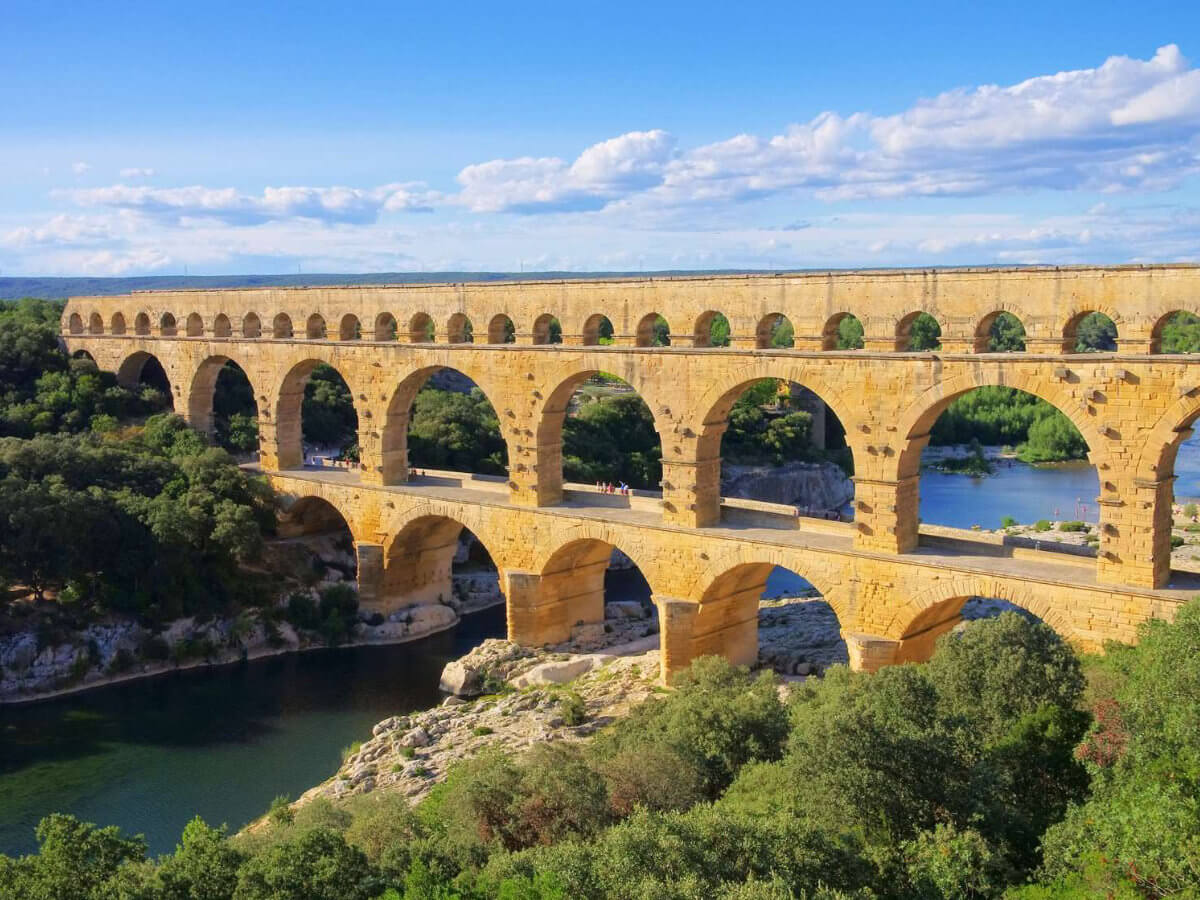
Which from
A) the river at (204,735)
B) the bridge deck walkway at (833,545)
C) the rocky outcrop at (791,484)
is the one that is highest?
the bridge deck walkway at (833,545)

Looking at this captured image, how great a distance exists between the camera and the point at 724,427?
19984mm

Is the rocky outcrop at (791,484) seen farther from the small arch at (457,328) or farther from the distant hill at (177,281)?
the distant hill at (177,281)

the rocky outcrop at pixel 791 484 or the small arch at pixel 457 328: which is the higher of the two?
the small arch at pixel 457 328

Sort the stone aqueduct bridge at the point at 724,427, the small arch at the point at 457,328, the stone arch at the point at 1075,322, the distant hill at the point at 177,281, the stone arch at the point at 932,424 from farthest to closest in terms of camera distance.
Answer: the distant hill at the point at 177,281
the small arch at the point at 457,328
the stone arch at the point at 932,424
the stone aqueduct bridge at the point at 724,427
the stone arch at the point at 1075,322

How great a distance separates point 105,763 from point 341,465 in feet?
32.3

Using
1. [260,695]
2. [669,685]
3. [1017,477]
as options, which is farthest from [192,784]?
[1017,477]

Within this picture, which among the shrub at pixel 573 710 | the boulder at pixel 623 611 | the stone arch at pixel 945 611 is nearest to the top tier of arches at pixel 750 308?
the stone arch at pixel 945 611

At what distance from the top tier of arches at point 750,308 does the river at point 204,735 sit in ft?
21.9

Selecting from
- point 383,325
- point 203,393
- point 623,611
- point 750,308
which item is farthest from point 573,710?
point 203,393

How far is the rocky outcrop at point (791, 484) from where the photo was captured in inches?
1508

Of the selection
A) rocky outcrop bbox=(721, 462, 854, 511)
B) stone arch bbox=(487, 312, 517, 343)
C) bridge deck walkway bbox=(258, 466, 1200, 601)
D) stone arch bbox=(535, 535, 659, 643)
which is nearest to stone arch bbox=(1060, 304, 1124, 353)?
bridge deck walkway bbox=(258, 466, 1200, 601)

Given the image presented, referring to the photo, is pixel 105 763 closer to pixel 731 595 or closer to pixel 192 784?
pixel 192 784

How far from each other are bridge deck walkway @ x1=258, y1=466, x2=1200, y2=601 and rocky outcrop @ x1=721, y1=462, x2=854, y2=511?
1511 centimetres

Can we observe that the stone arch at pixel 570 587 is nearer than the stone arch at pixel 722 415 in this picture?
No
